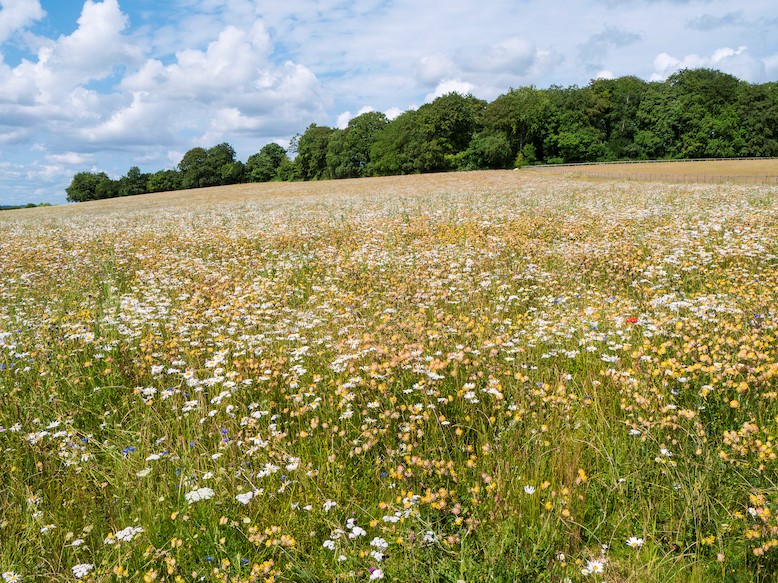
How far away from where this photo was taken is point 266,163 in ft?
404

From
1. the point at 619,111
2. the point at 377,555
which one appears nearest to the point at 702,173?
the point at 619,111

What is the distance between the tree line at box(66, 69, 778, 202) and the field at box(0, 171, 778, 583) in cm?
8581

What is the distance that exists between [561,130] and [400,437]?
345 ft

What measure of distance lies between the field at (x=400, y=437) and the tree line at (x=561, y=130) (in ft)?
282

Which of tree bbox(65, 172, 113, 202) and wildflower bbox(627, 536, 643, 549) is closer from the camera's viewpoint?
wildflower bbox(627, 536, 643, 549)

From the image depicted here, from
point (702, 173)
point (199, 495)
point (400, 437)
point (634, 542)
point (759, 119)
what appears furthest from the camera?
point (759, 119)

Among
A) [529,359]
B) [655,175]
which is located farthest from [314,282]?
[655,175]

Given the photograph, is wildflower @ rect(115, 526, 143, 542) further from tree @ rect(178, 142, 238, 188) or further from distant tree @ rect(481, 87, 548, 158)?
tree @ rect(178, 142, 238, 188)

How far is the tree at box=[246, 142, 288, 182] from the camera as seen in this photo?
121256 mm

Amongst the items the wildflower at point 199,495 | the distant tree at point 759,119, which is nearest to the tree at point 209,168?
the distant tree at point 759,119

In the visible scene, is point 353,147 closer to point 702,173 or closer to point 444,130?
point 444,130

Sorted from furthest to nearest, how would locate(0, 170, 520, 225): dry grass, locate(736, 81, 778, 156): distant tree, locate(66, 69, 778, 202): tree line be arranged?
locate(66, 69, 778, 202): tree line
locate(736, 81, 778, 156): distant tree
locate(0, 170, 520, 225): dry grass

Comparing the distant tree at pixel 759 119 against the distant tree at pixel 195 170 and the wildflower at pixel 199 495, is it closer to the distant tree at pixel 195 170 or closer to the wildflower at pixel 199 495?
the wildflower at pixel 199 495

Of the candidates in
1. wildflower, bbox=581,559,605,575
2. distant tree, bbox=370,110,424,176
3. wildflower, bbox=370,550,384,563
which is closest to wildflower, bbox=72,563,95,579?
wildflower, bbox=370,550,384,563
